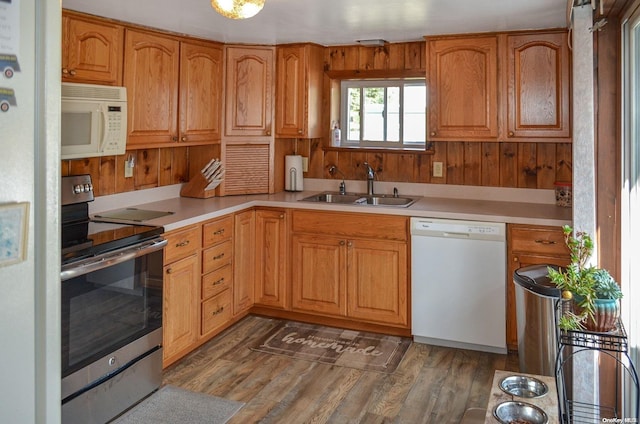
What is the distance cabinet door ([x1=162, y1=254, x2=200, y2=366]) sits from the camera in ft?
10.6

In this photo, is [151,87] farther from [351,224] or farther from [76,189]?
[351,224]

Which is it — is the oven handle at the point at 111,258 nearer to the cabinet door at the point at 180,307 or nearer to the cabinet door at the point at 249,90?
the cabinet door at the point at 180,307

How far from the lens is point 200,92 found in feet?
13.2

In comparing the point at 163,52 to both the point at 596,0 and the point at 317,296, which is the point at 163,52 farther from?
the point at 596,0

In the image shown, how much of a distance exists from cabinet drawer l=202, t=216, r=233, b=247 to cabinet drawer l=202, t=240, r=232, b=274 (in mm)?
41

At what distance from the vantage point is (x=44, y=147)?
44.0 inches

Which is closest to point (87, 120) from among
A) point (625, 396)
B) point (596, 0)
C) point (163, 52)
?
point (163, 52)

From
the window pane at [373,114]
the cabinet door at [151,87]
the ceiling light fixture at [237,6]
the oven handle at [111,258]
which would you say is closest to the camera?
the ceiling light fixture at [237,6]

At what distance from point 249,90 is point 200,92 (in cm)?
42

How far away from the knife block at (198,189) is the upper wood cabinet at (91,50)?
109 centimetres

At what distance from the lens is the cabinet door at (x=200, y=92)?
3.86 meters

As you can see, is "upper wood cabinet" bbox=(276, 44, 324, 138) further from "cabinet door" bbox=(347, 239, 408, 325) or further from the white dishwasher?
the white dishwasher

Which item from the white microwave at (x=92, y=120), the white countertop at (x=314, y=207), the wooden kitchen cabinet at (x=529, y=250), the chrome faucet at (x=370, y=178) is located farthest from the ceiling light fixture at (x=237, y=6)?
the chrome faucet at (x=370, y=178)

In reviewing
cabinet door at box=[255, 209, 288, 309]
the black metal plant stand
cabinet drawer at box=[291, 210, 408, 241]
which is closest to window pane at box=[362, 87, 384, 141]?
cabinet drawer at box=[291, 210, 408, 241]
